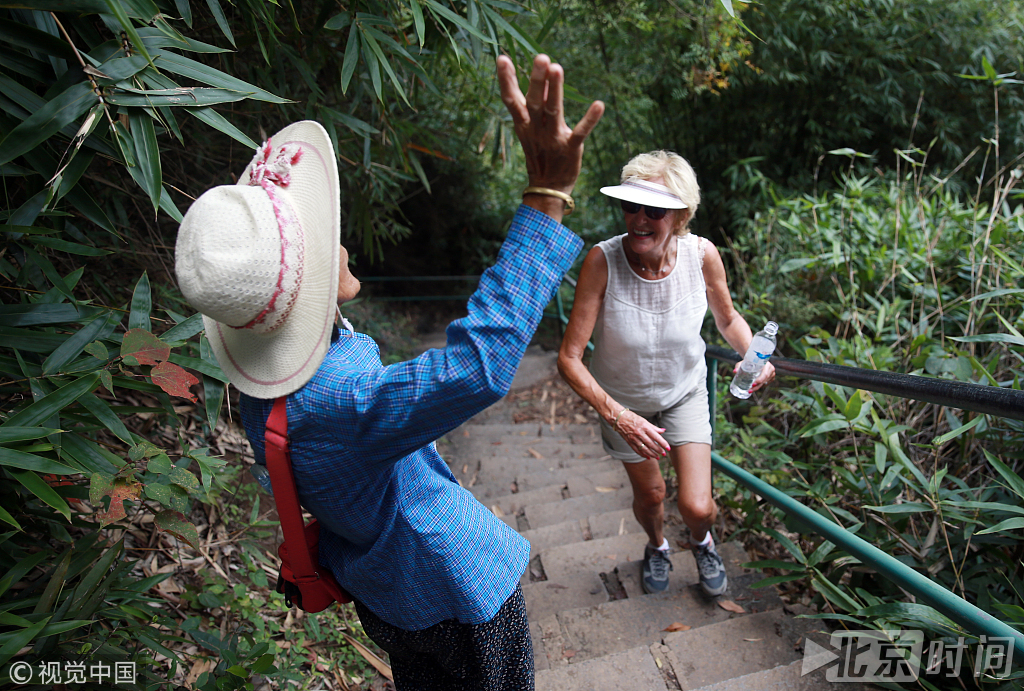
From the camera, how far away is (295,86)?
262 cm

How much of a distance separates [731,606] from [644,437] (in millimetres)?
993

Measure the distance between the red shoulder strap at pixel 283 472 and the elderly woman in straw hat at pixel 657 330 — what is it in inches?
39.0

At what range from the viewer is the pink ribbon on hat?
0.98m

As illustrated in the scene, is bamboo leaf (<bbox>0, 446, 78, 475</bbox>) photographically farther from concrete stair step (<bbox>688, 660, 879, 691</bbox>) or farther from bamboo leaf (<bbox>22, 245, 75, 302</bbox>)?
concrete stair step (<bbox>688, 660, 879, 691</bbox>)

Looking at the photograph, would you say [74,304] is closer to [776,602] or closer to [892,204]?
[776,602]

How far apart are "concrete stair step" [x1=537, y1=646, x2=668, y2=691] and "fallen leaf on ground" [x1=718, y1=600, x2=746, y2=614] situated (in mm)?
458

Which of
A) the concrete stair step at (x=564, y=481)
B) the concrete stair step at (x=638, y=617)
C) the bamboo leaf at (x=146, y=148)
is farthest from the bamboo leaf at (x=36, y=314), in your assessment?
the concrete stair step at (x=564, y=481)

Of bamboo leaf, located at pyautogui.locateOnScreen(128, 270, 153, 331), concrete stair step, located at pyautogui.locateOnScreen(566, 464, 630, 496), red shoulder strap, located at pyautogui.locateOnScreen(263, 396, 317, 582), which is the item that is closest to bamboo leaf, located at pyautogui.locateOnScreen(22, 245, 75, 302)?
bamboo leaf, located at pyautogui.locateOnScreen(128, 270, 153, 331)

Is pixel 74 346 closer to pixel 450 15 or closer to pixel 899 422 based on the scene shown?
pixel 450 15

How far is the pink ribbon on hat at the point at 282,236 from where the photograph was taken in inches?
38.5

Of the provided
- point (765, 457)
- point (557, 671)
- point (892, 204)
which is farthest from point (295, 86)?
point (892, 204)

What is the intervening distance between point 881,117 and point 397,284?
21.7 ft

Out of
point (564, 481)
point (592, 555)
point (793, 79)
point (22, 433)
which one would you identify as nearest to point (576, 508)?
point (564, 481)

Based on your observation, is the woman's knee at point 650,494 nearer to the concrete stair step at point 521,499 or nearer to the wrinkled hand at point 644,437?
the wrinkled hand at point 644,437
